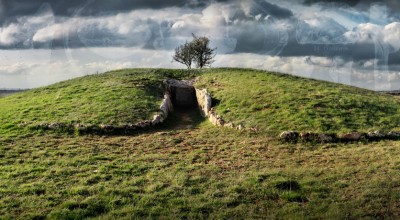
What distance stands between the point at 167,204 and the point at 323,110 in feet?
57.8

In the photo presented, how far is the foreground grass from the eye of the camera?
11.5 meters

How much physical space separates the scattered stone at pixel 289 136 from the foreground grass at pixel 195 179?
114cm

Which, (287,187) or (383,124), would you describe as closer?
(287,187)

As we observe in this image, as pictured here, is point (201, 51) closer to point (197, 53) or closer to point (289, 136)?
point (197, 53)

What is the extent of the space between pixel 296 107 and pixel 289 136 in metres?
6.04

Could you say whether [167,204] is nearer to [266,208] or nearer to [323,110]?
[266,208]

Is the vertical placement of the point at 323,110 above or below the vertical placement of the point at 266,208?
above

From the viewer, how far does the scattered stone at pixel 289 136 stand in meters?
21.3

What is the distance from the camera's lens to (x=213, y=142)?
70.9 ft

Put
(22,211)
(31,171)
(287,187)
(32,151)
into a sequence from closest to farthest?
(22,211) → (287,187) → (31,171) → (32,151)

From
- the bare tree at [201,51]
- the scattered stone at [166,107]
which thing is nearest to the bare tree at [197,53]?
the bare tree at [201,51]

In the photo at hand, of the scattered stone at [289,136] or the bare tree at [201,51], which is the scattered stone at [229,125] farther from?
the bare tree at [201,51]

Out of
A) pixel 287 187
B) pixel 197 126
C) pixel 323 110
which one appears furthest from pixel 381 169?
pixel 197 126

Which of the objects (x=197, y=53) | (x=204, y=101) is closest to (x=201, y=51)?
(x=197, y=53)
